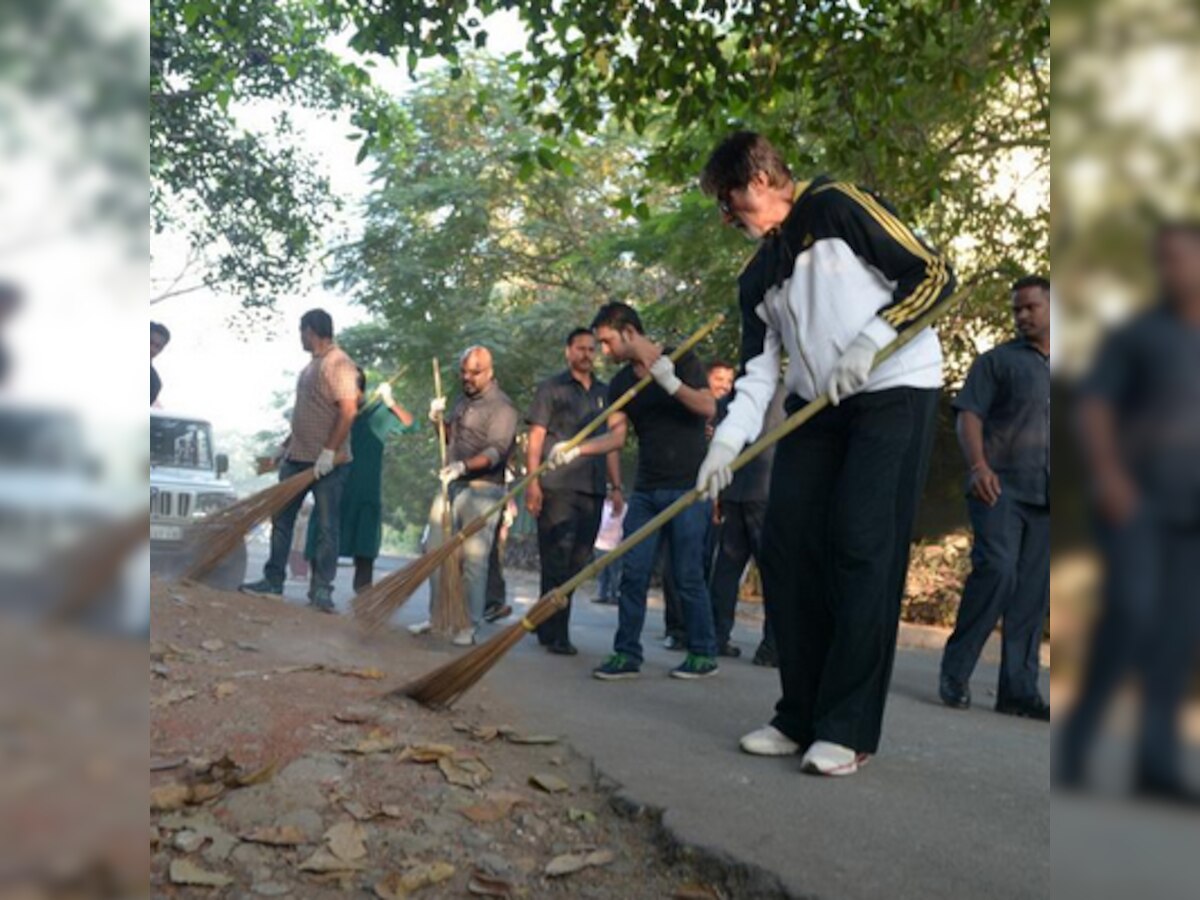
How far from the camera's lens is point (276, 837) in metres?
3.33

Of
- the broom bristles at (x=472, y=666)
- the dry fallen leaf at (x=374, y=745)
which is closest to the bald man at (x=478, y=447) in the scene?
the broom bristles at (x=472, y=666)

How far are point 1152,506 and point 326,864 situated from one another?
9.97 feet

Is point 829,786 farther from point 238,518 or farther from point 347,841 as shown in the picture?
point 238,518

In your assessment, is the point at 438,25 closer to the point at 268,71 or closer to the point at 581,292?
the point at 268,71

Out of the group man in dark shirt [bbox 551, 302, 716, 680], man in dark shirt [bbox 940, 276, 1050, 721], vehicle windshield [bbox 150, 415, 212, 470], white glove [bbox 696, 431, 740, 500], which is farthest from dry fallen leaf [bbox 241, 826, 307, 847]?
vehicle windshield [bbox 150, 415, 212, 470]

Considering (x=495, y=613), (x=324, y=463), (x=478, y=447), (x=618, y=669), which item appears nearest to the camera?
(x=618, y=669)

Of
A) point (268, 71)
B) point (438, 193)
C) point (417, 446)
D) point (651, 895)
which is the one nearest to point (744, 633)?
point (651, 895)

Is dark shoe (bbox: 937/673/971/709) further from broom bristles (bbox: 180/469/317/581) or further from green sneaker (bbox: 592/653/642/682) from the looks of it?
broom bristles (bbox: 180/469/317/581)

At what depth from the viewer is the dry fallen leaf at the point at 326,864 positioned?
3.15 meters

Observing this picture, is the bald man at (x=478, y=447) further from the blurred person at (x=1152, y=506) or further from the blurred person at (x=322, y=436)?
the blurred person at (x=1152, y=506)

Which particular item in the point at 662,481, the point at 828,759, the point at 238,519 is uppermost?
the point at 662,481

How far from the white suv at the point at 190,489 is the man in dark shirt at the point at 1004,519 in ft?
13.9

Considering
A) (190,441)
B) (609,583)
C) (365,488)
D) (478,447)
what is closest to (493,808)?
(478,447)

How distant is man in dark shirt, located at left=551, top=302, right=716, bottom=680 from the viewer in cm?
611
